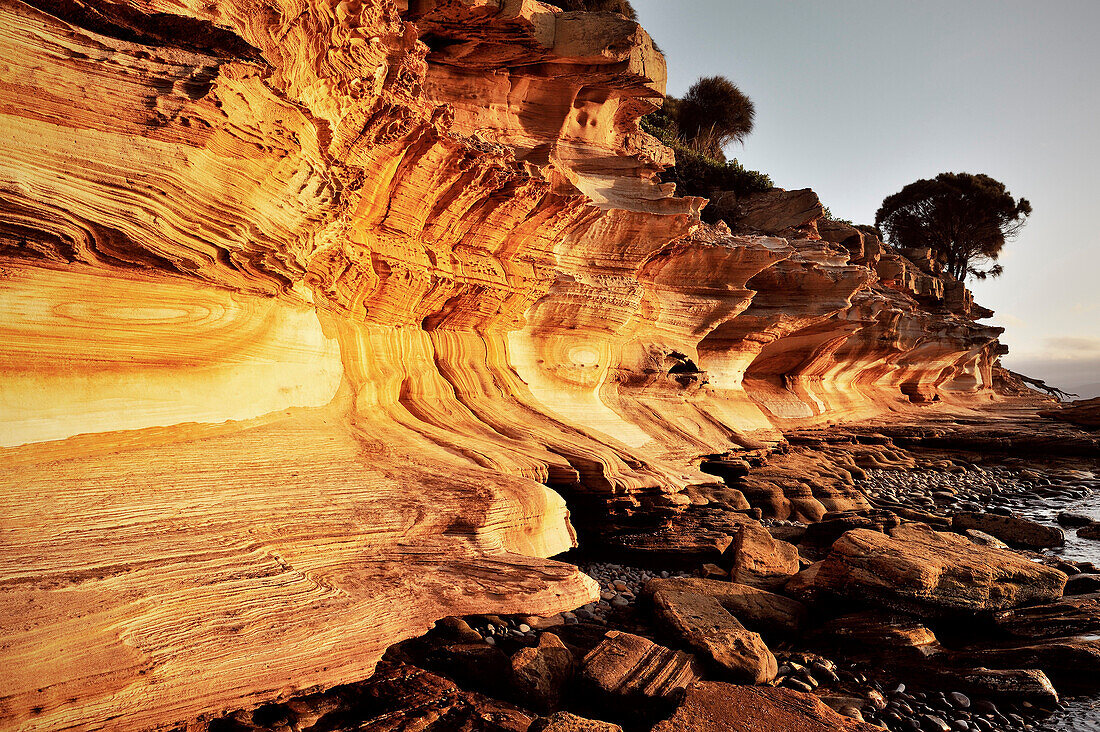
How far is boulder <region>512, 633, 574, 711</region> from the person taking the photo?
10.7 feet

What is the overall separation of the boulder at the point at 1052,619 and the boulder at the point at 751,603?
4.85 ft

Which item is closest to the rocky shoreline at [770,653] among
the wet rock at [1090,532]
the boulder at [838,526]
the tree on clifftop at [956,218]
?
the boulder at [838,526]

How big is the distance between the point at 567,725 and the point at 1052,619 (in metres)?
4.09

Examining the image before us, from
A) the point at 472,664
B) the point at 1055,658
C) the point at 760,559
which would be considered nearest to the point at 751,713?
the point at 472,664

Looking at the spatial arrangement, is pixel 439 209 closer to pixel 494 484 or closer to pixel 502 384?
pixel 502 384

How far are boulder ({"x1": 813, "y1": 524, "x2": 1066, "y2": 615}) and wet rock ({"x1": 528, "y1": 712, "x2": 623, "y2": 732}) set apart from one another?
2.80 m

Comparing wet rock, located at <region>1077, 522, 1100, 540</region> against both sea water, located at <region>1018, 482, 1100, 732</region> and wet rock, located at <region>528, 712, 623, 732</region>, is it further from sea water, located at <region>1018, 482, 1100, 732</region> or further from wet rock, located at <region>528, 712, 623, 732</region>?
wet rock, located at <region>528, 712, 623, 732</region>

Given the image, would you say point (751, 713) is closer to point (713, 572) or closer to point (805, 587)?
point (805, 587)

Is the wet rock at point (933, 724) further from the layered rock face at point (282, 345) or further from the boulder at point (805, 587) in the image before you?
the layered rock face at point (282, 345)

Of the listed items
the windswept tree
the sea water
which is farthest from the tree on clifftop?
the sea water

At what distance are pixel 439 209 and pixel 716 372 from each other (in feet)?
27.8

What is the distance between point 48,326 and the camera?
349 cm

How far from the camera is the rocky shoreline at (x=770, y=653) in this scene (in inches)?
122

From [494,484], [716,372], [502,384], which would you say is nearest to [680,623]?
[494,484]
